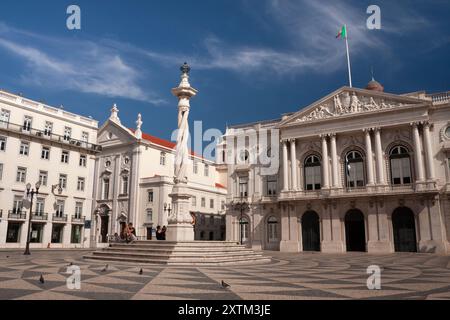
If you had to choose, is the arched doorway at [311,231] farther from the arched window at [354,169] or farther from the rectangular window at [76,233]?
the rectangular window at [76,233]

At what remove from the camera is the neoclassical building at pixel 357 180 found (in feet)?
114

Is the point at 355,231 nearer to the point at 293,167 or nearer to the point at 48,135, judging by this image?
the point at 293,167

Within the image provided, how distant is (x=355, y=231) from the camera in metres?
37.4

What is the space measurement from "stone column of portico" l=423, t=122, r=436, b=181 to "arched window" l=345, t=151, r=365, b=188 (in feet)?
19.1

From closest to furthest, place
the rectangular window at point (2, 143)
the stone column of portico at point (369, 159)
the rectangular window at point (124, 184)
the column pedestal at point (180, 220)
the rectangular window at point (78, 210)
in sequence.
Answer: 1. the column pedestal at point (180, 220)
2. the stone column of portico at point (369, 159)
3. the rectangular window at point (2, 143)
4. the rectangular window at point (78, 210)
5. the rectangular window at point (124, 184)

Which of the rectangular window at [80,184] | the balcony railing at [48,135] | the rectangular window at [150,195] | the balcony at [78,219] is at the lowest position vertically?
the balcony at [78,219]

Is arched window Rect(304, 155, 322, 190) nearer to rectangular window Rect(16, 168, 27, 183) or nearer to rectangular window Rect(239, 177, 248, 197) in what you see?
rectangular window Rect(239, 177, 248, 197)

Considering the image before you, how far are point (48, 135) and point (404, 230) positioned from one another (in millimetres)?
37740

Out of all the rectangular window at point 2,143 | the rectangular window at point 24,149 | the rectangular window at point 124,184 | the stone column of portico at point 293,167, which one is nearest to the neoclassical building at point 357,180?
the stone column of portico at point 293,167

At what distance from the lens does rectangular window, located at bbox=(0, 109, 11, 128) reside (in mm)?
38719

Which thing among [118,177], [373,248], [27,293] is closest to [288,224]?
[373,248]

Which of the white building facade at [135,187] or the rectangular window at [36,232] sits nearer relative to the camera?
the rectangular window at [36,232]

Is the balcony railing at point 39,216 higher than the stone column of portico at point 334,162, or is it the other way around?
the stone column of portico at point 334,162

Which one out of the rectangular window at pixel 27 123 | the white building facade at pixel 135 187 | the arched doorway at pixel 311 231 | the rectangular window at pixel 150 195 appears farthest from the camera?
the rectangular window at pixel 150 195
